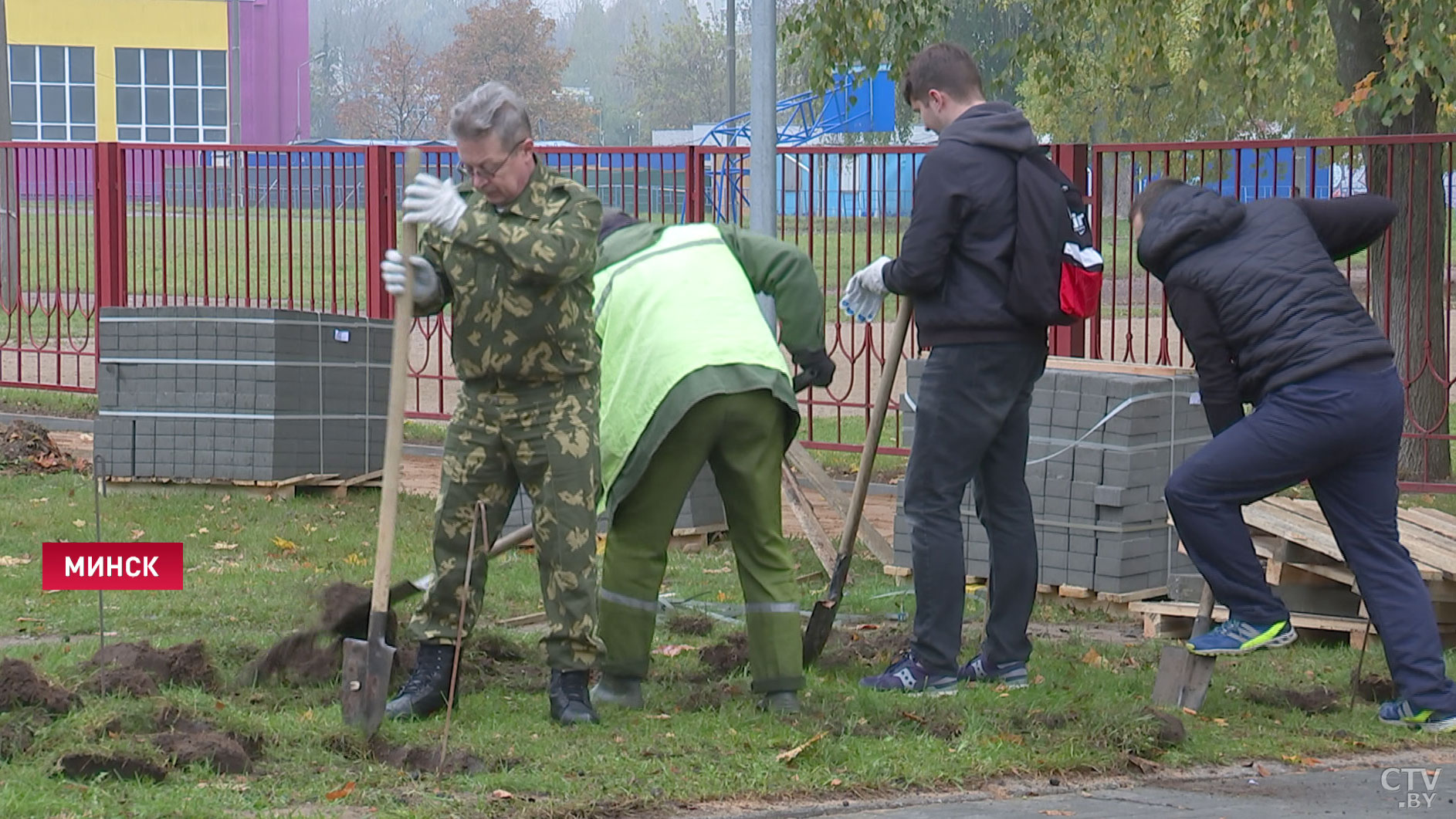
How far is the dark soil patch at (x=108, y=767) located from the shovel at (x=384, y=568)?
61 cm

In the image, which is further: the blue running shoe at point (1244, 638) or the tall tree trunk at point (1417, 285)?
the tall tree trunk at point (1417, 285)

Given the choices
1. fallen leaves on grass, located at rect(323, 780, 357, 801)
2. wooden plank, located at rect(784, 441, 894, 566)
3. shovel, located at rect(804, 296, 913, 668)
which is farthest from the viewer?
wooden plank, located at rect(784, 441, 894, 566)

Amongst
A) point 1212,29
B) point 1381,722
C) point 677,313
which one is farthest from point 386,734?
point 1212,29

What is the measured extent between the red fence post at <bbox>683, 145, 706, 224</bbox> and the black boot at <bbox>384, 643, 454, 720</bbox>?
6778 mm

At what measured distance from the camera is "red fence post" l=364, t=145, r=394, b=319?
43.1 feet

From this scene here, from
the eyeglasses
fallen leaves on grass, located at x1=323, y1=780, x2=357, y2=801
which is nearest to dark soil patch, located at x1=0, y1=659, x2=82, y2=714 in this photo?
fallen leaves on grass, located at x1=323, y1=780, x2=357, y2=801

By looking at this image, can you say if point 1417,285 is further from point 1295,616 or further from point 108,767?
point 108,767

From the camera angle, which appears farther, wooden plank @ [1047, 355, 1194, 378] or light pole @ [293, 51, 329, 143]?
light pole @ [293, 51, 329, 143]

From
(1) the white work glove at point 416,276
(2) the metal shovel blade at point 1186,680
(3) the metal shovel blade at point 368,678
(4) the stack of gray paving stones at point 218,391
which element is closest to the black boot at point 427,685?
(3) the metal shovel blade at point 368,678

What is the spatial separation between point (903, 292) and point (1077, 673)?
153 centimetres

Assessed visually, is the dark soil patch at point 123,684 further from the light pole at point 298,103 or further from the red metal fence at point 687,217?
the light pole at point 298,103

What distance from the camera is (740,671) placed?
6.25 m

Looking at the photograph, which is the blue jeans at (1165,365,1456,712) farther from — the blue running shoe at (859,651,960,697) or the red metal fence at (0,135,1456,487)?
the red metal fence at (0,135,1456,487)

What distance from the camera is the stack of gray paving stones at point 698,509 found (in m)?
9.31
